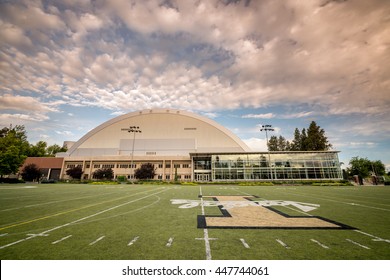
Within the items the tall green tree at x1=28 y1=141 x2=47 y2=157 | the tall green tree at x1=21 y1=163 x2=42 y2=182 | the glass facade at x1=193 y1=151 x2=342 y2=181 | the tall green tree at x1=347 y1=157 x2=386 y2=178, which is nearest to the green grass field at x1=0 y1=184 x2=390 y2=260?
the glass facade at x1=193 y1=151 x2=342 y2=181

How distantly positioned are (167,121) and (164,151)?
Answer: 44.9ft

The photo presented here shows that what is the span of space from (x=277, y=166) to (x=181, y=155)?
32062 millimetres

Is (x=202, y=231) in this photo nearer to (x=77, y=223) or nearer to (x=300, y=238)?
(x=300, y=238)

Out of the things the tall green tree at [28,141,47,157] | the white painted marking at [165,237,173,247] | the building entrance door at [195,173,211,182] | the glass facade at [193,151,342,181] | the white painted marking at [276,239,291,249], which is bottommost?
the white painted marking at [165,237,173,247]

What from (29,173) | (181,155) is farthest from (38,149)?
(181,155)

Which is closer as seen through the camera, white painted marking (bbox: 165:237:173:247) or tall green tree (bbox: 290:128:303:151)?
white painted marking (bbox: 165:237:173:247)

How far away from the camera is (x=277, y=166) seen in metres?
50.3

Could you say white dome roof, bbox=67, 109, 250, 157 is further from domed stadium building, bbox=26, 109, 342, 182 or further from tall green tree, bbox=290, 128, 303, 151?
tall green tree, bbox=290, 128, 303, 151

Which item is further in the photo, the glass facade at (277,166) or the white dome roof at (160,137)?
the white dome roof at (160,137)

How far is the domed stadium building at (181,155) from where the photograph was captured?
165 ft

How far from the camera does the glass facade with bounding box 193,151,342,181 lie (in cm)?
4953

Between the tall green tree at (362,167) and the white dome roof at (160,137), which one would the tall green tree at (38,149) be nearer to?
the white dome roof at (160,137)

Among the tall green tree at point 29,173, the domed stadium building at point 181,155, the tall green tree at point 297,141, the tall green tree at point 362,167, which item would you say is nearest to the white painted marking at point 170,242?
the domed stadium building at point 181,155

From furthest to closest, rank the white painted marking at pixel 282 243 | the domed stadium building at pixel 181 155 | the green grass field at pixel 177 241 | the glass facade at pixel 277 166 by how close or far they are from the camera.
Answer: the domed stadium building at pixel 181 155
the glass facade at pixel 277 166
the white painted marking at pixel 282 243
the green grass field at pixel 177 241
